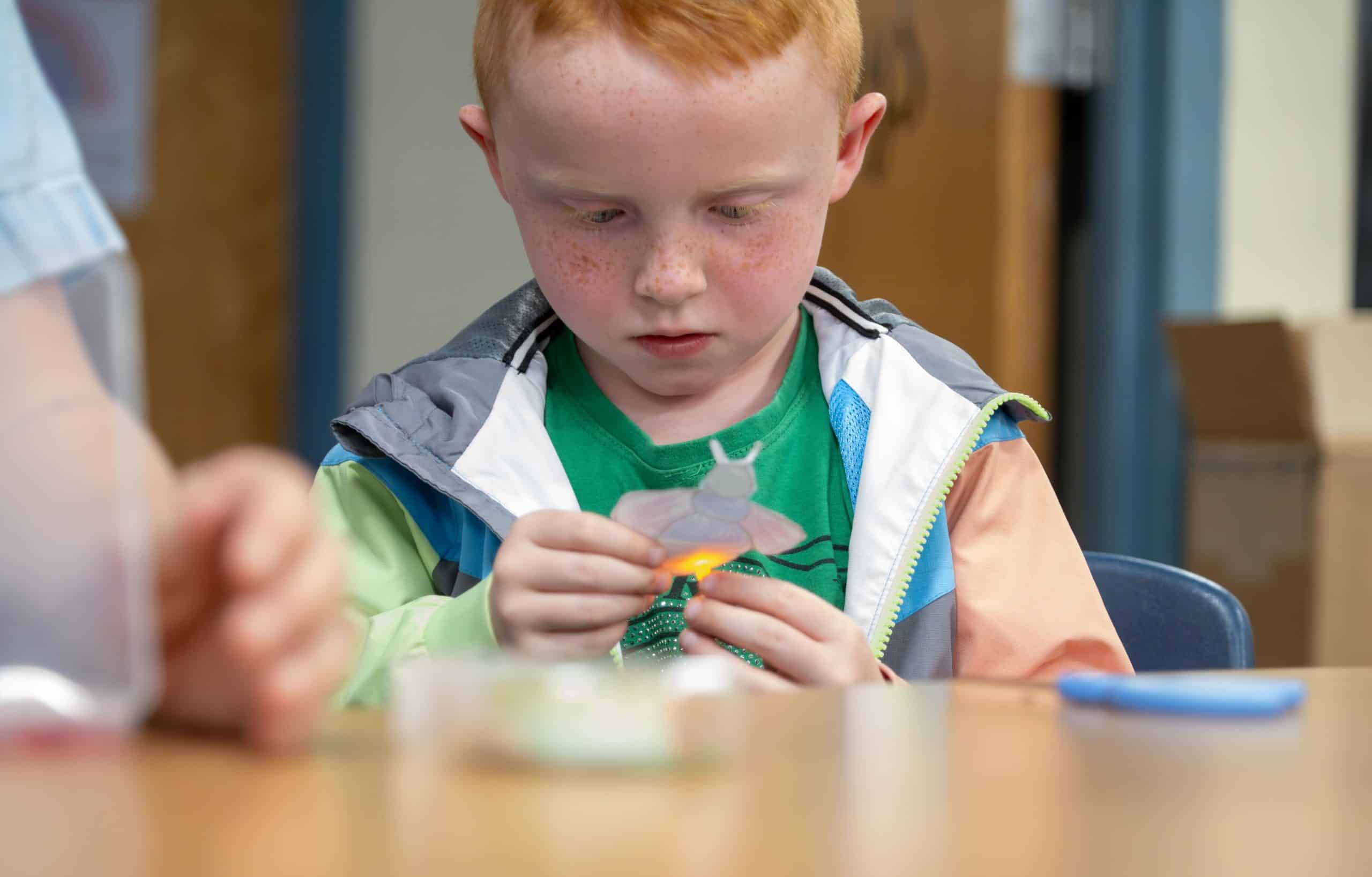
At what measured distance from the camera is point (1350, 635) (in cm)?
203

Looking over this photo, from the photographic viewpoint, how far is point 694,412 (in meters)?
1.11

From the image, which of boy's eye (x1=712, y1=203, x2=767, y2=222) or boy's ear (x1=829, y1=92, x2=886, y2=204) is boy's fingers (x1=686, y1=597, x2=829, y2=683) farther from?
boy's ear (x1=829, y1=92, x2=886, y2=204)

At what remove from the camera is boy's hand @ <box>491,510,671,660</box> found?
0.75 metres

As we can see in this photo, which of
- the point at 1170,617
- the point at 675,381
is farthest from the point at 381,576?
the point at 1170,617

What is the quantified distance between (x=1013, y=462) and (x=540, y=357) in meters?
0.38

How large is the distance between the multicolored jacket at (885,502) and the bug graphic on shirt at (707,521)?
8.6 inches

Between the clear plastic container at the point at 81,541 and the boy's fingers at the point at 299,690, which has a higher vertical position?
the clear plastic container at the point at 81,541

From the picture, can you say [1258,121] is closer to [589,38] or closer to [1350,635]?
[1350,635]

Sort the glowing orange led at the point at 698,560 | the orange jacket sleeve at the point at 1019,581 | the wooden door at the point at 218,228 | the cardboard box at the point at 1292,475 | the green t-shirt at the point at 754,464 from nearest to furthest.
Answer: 1. the glowing orange led at the point at 698,560
2. the orange jacket sleeve at the point at 1019,581
3. the green t-shirt at the point at 754,464
4. the cardboard box at the point at 1292,475
5. the wooden door at the point at 218,228

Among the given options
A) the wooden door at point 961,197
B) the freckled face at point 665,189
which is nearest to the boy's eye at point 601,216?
the freckled face at point 665,189

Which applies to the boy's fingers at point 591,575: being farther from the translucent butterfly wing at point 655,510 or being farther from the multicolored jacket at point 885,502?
the multicolored jacket at point 885,502

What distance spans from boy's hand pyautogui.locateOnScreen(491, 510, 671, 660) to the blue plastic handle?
0.23 m

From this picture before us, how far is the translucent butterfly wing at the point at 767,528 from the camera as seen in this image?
2.50 feet

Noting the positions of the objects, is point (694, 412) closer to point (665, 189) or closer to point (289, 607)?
point (665, 189)
